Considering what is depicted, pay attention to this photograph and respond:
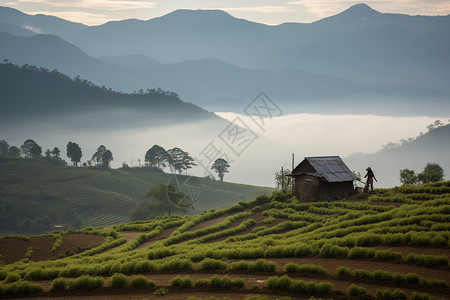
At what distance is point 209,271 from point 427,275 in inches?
401

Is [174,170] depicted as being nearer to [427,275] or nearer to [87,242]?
[87,242]

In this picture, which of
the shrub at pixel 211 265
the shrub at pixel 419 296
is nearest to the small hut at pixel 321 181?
the shrub at pixel 211 265

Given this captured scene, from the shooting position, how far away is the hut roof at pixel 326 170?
167 feet

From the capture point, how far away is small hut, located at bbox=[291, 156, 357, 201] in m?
50.7

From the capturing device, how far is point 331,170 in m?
52.5

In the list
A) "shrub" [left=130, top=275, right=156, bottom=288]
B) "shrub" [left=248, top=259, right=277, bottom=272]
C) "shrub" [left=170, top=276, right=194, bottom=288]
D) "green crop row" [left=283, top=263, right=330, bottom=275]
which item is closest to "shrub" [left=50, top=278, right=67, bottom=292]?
"shrub" [left=130, top=275, right=156, bottom=288]

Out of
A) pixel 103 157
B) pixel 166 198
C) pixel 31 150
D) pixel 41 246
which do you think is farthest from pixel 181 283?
pixel 31 150

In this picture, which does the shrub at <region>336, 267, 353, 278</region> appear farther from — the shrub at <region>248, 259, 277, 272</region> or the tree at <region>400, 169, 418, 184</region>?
the tree at <region>400, 169, 418, 184</region>

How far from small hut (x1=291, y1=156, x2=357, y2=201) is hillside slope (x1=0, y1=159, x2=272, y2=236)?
8305cm

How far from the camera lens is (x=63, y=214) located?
132250 mm

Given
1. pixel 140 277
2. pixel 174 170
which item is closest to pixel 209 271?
pixel 140 277

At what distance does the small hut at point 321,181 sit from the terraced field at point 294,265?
652 cm

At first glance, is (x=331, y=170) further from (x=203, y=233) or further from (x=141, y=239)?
(x=141, y=239)

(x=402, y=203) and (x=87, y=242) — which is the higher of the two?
(x=402, y=203)
